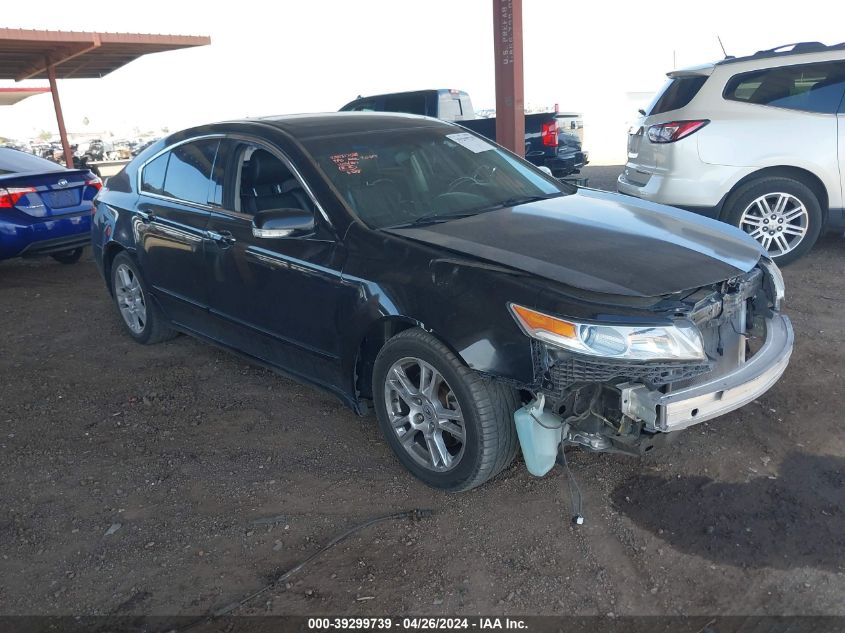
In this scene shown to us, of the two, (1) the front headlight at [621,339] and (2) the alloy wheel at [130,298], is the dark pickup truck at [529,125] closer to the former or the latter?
(2) the alloy wheel at [130,298]

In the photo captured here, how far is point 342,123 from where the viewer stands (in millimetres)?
4172

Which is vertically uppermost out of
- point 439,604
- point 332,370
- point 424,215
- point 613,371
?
point 424,215

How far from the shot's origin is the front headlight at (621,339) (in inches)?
105

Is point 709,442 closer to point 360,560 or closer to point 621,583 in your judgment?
point 621,583

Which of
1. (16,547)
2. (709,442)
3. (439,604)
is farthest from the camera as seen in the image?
(709,442)

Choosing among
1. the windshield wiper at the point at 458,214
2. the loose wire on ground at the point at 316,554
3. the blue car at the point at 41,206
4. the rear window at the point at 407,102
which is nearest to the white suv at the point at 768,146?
the windshield wiper at the point at 458,214

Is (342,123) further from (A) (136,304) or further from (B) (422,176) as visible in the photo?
(A) (136,304)

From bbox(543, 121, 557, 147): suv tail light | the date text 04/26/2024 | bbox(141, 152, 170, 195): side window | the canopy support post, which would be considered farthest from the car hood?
the canopy support post

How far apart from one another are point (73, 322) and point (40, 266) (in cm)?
292

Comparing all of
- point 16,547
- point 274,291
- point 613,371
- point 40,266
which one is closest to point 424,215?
point 274,291

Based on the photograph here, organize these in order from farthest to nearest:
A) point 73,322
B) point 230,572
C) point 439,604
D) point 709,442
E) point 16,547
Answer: point 73,322
point 709,442
point 16,547
point 230,572
point 439,604

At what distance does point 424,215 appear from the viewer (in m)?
3.66

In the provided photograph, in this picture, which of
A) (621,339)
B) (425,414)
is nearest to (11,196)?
(425,414)

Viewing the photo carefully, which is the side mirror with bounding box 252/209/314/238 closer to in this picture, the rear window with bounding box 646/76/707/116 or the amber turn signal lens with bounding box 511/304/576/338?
the amber turn signal lens with bounding box 511/304/576/338
